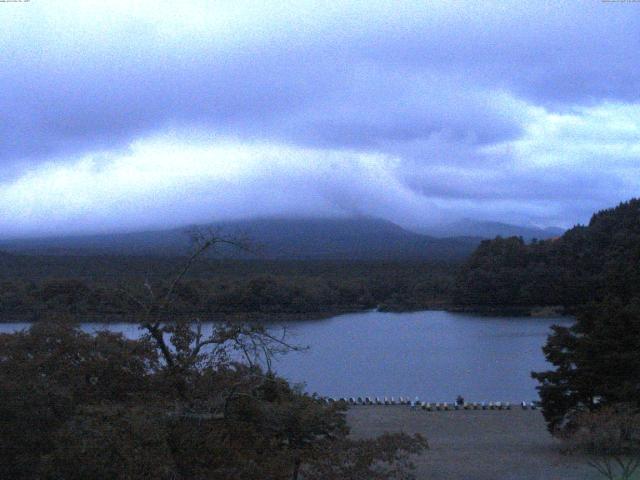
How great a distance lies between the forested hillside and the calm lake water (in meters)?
4.06

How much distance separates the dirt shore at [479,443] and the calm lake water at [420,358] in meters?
3.28

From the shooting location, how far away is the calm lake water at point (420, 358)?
32250 millimetres

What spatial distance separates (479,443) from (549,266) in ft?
149

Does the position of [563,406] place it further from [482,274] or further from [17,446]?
[482,274]

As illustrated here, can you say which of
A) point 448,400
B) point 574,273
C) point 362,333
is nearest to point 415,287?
point 574,273

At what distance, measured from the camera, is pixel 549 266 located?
6338cm

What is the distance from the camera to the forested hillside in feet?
199

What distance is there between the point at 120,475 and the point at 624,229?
6153cm

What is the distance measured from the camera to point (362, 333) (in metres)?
50.0

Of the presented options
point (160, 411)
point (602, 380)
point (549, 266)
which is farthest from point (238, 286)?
point (160, 411)

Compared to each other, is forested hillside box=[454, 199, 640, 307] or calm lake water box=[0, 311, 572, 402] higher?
forested hillside box=[454, 199, 640, 307]

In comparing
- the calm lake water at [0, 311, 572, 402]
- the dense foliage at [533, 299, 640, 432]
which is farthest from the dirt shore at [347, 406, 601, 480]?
the calm lake water at [0, 311, 572, 402]

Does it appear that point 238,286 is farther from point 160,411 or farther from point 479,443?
point 160,411

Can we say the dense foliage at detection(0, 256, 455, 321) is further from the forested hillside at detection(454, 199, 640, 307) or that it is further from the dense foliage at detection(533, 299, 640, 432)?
the dense foliage at detection(533, 299, 640, 432)
